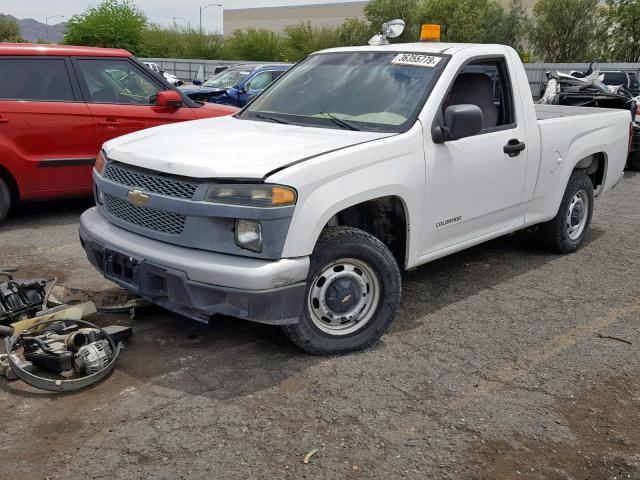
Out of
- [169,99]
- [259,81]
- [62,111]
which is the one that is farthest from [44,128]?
[259,81]

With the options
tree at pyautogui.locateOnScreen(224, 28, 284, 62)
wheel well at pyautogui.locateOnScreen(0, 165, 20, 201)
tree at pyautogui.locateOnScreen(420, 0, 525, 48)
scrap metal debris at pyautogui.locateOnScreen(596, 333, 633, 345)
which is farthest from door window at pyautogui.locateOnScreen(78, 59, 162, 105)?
tree at pyautogui.locateOnScreen(224, 28, 284, 62)

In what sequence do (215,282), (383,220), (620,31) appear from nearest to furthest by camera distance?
(215,282), (383,220), (620,31)

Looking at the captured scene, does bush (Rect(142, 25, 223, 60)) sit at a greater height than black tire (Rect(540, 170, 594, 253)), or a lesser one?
greater

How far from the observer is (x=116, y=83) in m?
7.32

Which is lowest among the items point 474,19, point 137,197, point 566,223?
point 566,223

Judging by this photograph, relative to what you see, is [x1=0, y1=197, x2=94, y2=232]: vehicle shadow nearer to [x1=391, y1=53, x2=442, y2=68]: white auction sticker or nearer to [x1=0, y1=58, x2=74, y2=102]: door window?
[x1=0, y1=58, x2=74, y2=102]: door window

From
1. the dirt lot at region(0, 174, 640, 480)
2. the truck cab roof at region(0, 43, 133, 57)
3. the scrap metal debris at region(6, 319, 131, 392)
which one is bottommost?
the dirt lot at region(0, 174, 640, 480)

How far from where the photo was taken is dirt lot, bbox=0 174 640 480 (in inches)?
117

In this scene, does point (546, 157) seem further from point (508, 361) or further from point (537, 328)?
point (508, 361)

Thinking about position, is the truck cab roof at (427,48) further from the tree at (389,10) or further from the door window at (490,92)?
the tree at (389,10)

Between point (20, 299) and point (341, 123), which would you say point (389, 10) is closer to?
point (341, 123)

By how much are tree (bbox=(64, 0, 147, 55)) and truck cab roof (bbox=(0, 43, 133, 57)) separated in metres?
47.0

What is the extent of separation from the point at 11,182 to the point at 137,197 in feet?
11.5

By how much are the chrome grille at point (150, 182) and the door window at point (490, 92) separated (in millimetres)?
2240
